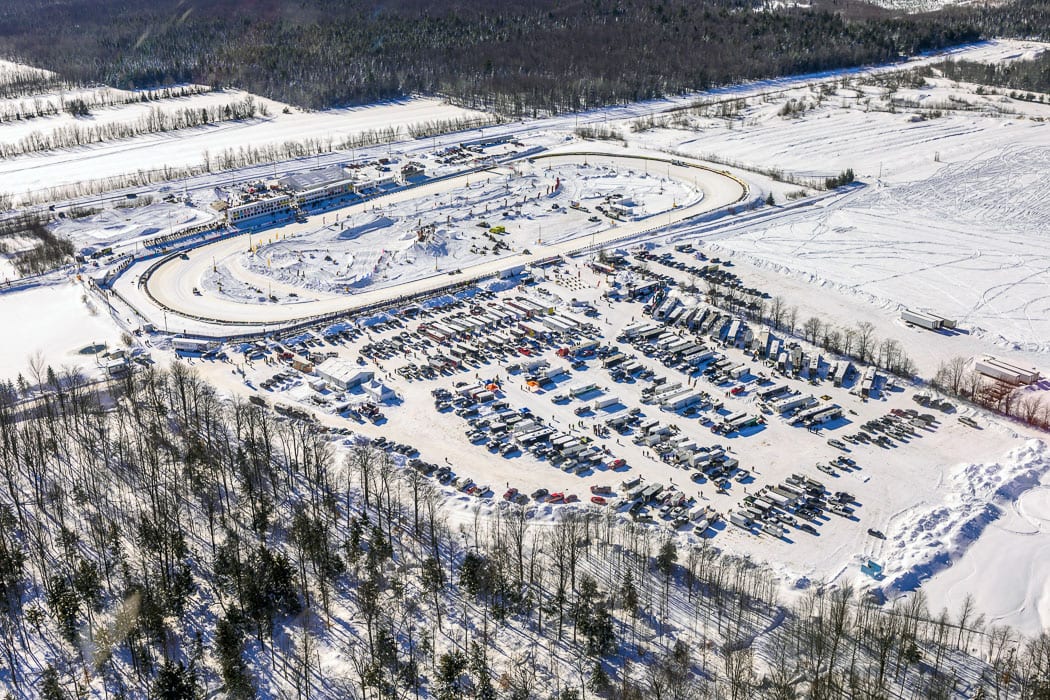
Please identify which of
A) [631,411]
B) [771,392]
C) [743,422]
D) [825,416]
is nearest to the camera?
[743,422]

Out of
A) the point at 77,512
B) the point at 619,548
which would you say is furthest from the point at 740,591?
the point at 77,512

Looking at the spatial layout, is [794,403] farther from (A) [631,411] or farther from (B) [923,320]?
(B) [923,320]

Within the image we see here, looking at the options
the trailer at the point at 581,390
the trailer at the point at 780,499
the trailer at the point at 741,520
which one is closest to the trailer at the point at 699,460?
the trailer at the point at 780,499

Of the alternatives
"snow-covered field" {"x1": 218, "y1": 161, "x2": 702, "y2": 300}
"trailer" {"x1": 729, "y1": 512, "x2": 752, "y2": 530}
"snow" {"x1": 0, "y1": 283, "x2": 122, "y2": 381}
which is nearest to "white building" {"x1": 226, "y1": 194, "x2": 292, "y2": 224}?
"snow-covered field" {"x1": 218, "y1": 161, "x2": 702, "y2": 300}

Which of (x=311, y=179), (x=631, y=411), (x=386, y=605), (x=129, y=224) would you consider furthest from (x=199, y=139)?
(x=386, y=605)

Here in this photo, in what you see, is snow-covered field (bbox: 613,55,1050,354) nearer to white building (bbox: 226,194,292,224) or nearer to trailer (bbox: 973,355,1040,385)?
trailer (bbox: 973,355,1040,385)
